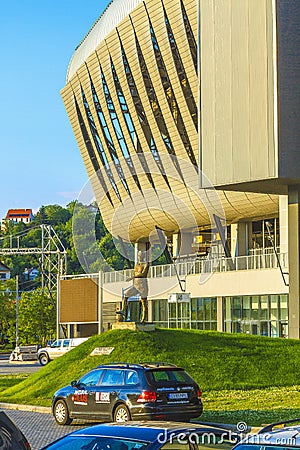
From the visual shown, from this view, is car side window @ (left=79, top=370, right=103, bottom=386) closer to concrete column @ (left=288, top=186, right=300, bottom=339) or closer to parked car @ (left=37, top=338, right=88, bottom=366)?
concrete column @ (left=288, top=186, right=300, bottom=339)

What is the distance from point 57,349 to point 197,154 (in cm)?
1643

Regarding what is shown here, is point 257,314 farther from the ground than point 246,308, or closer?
closer

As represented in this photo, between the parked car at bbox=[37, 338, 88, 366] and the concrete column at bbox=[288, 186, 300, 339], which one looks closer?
the concrete column at bbox=[288, 186, 300, 339]

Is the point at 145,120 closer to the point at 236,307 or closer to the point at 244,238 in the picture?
the point at 244,238

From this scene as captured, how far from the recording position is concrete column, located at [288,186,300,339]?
158 feet

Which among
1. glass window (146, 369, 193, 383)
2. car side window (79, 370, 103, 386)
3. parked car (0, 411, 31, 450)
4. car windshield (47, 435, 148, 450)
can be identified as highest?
car windshield (47, 435, 148, 450)

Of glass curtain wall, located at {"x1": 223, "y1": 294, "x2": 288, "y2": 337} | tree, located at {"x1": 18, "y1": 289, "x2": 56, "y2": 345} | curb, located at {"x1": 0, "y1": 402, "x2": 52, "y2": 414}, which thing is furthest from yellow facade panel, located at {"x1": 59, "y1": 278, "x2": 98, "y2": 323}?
curb, located at {"x1": 0, "y1": 402, "x2": 52, "y2": 414}

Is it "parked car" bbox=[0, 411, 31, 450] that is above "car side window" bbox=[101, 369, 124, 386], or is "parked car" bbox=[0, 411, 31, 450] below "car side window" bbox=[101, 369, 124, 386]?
above

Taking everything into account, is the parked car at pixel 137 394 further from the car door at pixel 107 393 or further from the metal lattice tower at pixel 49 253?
the metal lattice tower at pixel 49 253

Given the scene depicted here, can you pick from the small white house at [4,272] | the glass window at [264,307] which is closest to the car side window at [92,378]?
the glass window at [264,307]

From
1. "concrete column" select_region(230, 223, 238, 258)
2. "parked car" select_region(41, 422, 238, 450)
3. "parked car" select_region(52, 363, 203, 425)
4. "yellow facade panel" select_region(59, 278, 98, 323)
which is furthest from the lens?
"yellow facade panel" select_region(59, 278, 98, 323)

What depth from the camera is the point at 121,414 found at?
20.7 metres

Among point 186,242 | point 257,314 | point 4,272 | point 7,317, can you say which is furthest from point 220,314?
point 4,272

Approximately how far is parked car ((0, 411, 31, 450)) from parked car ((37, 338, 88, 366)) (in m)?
48.6
